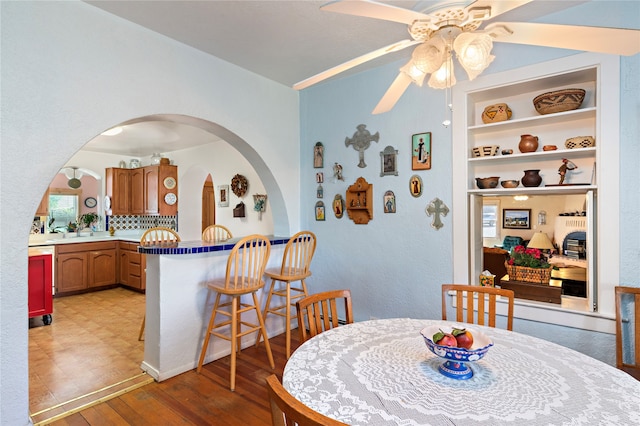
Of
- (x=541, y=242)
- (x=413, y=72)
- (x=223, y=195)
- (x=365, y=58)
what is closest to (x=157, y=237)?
(x=223, y=195)

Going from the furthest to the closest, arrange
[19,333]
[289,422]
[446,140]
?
[446,140]
[19,333]
[289,422]

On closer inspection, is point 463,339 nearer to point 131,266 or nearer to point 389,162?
point 389,162

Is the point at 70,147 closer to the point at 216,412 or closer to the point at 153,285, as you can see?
the point at 153,285

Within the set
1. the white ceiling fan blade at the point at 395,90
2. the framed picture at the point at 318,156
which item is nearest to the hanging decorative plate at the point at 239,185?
the framed picture at the point at 318,156

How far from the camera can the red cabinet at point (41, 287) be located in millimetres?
Answer: 3496

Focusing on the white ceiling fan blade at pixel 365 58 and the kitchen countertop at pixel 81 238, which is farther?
the kitchen countertop at pixel 81 238

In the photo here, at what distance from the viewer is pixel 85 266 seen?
194 inches

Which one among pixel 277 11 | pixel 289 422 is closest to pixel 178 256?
pixel 277 11

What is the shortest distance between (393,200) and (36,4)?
2758 mm

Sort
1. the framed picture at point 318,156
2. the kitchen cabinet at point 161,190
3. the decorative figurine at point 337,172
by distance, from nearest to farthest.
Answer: the decorative figurine at point 337,172 → the framed picture at point 318,156 → the kitchen cabinet at point 161,190

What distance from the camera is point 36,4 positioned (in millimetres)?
1850

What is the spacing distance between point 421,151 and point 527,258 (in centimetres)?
118

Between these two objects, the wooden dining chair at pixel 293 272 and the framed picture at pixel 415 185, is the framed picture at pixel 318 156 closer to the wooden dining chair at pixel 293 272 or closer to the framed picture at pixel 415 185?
the wooden dining chair at pixel 293 272

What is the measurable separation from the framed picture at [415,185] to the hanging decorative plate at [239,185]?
91.6 inches
